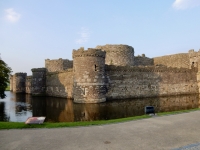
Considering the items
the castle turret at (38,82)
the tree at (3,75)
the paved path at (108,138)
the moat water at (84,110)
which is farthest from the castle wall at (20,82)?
the paved path at (108,138)

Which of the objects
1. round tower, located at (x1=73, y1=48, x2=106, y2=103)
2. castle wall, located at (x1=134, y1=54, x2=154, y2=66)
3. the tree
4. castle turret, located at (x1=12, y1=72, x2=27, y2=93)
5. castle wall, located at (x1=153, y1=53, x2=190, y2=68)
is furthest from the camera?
castle turret, located at (x1=12, y1=72, x2=27, y2=93)

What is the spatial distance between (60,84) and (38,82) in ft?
27.3

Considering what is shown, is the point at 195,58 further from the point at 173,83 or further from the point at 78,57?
the point at 78,57

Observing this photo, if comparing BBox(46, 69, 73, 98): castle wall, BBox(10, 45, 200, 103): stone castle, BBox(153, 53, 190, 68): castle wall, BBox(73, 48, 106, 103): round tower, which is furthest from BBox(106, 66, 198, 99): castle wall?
BBox(46, 69, 73, 98): castle wall

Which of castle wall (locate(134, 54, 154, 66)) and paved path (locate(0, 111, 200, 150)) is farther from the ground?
castle wall (locate(134, 54, 154, 66))

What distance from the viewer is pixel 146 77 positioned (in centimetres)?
→ 3225

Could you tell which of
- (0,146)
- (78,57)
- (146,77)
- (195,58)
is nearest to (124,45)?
(146,77)

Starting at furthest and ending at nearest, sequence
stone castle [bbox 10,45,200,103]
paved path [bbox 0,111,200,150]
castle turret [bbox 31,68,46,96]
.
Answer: castle turret [bbox 31,68,46,96] → stone castle [bbox 10,45,200,103] → paved path [bbox 0,111,200,150]

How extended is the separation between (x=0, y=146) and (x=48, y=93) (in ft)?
111

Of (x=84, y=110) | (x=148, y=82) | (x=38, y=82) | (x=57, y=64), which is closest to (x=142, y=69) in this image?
(x=148, y=82)

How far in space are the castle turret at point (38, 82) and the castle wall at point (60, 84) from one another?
109 centimetres

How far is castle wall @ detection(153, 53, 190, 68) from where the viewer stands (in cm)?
4278

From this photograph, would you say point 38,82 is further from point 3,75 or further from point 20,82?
point 3,75

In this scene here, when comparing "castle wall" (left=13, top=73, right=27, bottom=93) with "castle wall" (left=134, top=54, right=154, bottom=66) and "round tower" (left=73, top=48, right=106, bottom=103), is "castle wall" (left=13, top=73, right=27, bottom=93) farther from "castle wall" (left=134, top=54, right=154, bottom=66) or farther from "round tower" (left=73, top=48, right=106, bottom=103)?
"round tower" (left=73, top=48, right=106, bottom=103)
